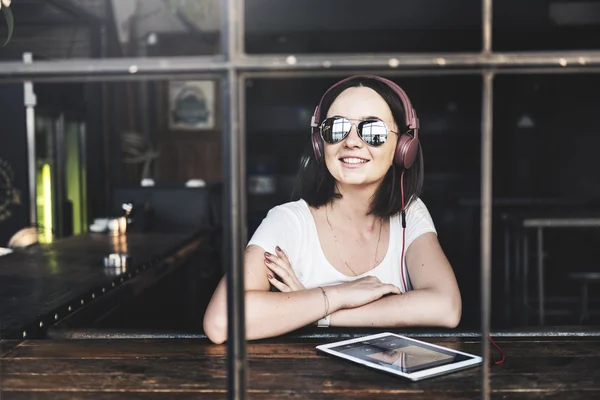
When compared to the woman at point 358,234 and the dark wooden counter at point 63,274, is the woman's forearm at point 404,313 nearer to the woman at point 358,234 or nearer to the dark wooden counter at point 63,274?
the woman at point 358,234

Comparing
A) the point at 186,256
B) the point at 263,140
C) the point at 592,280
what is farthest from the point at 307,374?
the point at 263,140

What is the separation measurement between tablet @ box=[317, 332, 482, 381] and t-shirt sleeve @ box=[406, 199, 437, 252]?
0.60 meters

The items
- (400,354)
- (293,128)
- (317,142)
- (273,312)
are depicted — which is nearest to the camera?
(400,354)

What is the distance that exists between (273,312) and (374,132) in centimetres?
67

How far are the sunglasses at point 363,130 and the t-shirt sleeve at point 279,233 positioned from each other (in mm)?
286

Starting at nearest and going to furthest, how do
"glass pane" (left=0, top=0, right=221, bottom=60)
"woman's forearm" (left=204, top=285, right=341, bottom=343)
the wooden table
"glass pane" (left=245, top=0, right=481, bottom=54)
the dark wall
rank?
the wooden table < "woman's forearm" (left=204, top=285, right=341, bottom=343) < the dark wall < "glass pane" (left=0, top=0, right=221, bottom=60) < "glass pane" (left=245, top=0, right=481, bottom=54)

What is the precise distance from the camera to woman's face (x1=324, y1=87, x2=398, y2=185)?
7.11ft

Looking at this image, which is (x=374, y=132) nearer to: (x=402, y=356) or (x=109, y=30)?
(x=402, y=356)

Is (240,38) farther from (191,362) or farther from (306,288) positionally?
(306,288)

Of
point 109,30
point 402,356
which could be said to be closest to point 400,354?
point 402,356

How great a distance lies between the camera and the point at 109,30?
8.50 meters

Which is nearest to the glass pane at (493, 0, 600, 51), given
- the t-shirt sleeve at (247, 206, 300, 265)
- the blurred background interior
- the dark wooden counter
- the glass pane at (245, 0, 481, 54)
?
the blurred background interior

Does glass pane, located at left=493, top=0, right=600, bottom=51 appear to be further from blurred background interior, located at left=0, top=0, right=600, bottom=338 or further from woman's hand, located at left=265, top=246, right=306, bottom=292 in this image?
woman's hand, located at left=265, top=246, right=306, bottom=292

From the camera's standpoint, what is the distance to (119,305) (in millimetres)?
2900
